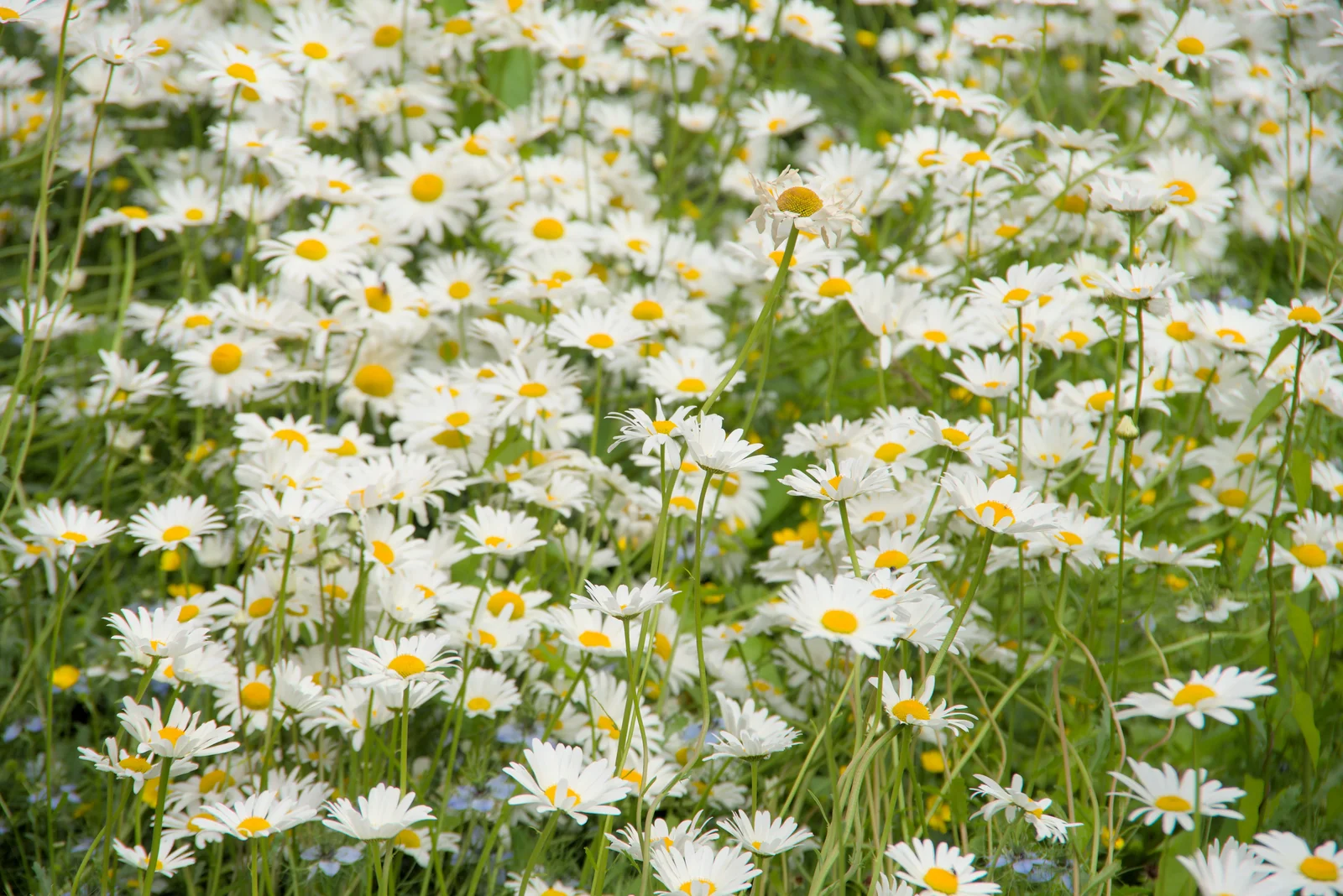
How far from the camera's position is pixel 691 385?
1.96 meters

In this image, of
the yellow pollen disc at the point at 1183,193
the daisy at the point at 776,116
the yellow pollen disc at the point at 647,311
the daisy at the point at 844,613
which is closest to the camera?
the daisy at the point at 844,613

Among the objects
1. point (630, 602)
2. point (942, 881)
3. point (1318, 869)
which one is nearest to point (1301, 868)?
point (1318, 869)

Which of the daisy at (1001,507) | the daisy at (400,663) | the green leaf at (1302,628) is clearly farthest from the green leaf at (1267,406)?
the daisy at (400,663)

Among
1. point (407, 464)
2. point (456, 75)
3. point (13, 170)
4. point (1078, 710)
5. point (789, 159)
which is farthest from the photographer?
point (789, 159)

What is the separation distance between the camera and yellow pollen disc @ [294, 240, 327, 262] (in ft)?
7.16

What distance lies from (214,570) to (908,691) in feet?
4.86

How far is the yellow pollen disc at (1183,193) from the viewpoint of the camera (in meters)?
2.06

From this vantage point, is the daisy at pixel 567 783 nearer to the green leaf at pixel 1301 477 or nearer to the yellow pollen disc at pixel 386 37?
the green leaf at pixel 1301 477

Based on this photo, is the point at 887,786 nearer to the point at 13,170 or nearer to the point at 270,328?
the point at 270,328

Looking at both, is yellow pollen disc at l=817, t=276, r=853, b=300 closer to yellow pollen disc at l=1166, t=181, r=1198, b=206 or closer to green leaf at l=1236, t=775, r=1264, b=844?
yellow pollen disc at l=1166, t=181, r=1198, b=206

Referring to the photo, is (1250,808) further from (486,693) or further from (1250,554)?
(486,693)

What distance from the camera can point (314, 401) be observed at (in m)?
2.32

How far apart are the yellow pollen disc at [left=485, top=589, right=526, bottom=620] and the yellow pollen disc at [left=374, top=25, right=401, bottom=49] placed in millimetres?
1746

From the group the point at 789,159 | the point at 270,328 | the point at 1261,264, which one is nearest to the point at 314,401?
the point at 270,328
